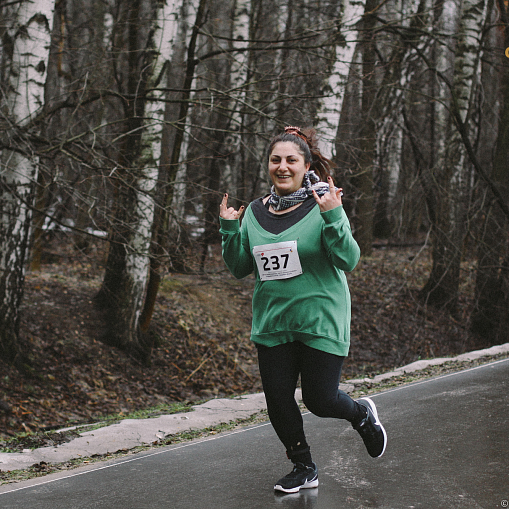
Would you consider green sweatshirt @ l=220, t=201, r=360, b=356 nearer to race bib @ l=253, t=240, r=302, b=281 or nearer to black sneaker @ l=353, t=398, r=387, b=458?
race bib @ l=253, t=240, r=302, b=281

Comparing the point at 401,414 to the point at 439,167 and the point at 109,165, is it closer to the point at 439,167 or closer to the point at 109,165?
the point at 109,165

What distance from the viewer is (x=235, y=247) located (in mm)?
4309

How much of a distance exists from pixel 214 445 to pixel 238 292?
11477mm

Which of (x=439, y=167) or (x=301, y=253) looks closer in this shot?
(x=301, y=253)

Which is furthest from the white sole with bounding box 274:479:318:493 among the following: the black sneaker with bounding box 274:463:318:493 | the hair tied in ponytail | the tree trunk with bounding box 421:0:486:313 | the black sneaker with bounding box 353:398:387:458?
the tree trunk with bounding box 421:0:486:313

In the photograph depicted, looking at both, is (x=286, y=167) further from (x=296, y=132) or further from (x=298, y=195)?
(x=296, y=132)

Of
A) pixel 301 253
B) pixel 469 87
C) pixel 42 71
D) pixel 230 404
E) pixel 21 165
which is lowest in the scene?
pixel 230 404

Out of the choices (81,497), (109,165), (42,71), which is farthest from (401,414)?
(42,71)

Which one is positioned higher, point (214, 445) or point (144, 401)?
point (214, 445)

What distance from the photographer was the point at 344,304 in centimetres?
415

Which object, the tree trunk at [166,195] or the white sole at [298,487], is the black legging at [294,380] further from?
the tree trunk at [166,195]

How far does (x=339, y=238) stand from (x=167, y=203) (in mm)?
6412

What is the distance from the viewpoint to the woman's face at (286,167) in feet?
13.7

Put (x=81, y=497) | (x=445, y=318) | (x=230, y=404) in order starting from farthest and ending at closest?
(x=445, y=318), (x=230, y=404), (x=81, y=497)
